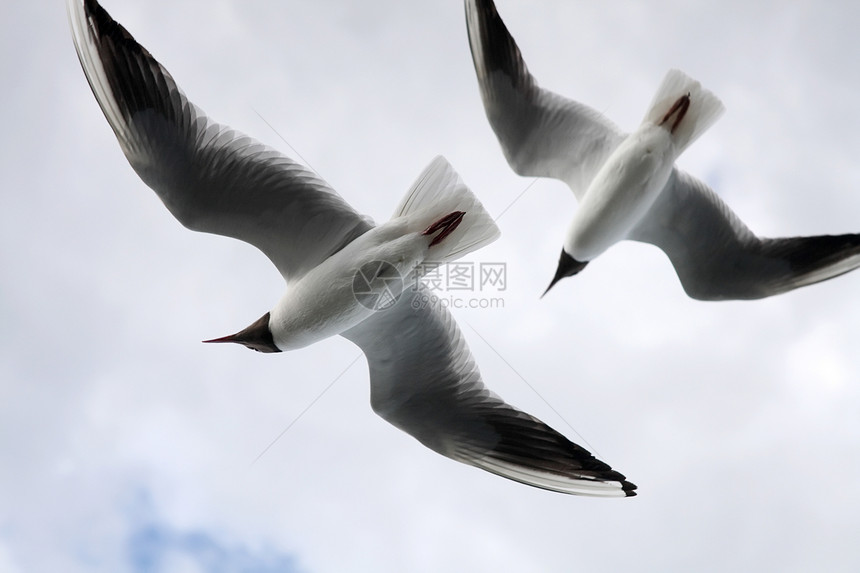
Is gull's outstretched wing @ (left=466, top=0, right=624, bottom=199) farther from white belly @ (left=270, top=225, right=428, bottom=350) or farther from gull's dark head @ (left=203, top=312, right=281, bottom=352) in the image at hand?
gull's dark head @ (left=203, top=312, right=281, bottom=352)

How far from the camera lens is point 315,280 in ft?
10.1

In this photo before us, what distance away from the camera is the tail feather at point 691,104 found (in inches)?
128

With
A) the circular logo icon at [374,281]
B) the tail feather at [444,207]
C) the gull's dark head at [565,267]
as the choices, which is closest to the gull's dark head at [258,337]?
the circular logo icon at [374,281]

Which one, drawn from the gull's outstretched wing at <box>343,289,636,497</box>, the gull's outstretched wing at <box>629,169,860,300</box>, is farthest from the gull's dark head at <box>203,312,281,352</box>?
the gull's outstretched wing at <box>629,169,860,300</box>

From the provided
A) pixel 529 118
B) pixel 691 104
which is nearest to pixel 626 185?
pixel 691 104

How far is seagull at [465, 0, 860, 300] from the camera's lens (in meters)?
3.24

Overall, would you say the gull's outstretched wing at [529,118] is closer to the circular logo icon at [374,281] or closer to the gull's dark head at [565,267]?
the gull's dark head at [565,267]

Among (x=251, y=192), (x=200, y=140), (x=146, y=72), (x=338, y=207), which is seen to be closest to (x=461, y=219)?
(x=338, y=207)

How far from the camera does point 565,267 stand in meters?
3.58

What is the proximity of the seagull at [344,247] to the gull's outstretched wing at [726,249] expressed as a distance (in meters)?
0.86

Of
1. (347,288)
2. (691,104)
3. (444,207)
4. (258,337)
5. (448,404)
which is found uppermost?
(691,104)

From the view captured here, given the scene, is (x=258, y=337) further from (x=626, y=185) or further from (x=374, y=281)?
(x=626, y=185)

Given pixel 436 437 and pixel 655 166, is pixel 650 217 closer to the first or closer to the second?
pixel 655 166

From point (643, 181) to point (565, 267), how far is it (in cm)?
55
